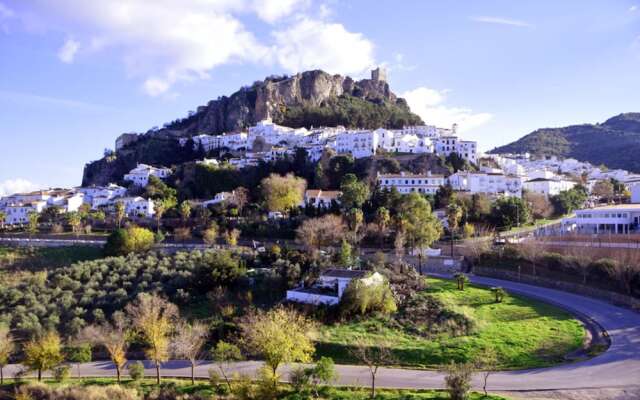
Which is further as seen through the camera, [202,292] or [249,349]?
[202,292]

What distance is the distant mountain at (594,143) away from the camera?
376 ft

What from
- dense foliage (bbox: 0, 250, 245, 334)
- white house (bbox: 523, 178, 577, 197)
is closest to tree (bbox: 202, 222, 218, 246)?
dense foliage (bbox: 0, 250, 245, 334)

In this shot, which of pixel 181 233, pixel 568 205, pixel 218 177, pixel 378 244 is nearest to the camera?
pixel 378 244

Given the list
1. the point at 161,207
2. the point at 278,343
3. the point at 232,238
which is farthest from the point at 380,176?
the point at 278,343

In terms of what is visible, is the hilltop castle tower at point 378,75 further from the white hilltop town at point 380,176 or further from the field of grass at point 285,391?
the field of grass at point 285,391

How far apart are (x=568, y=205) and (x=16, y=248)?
6296cm

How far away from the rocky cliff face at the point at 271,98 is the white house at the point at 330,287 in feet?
248

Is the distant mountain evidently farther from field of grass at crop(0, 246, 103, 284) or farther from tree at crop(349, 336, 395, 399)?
field of grass at crop(0, 246, 103, 284)

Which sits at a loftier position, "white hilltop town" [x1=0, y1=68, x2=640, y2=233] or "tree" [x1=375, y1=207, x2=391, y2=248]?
"white hilltop town" [x1=0, y1=68, x2=640, y2=233]

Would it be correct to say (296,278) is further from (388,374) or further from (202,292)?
→ (388,374)

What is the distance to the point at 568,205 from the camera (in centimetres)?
5797

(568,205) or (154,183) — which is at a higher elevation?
(154,183)

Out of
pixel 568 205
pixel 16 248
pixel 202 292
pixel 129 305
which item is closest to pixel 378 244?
pixel 202 292

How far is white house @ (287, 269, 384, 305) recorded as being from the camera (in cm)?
2864
